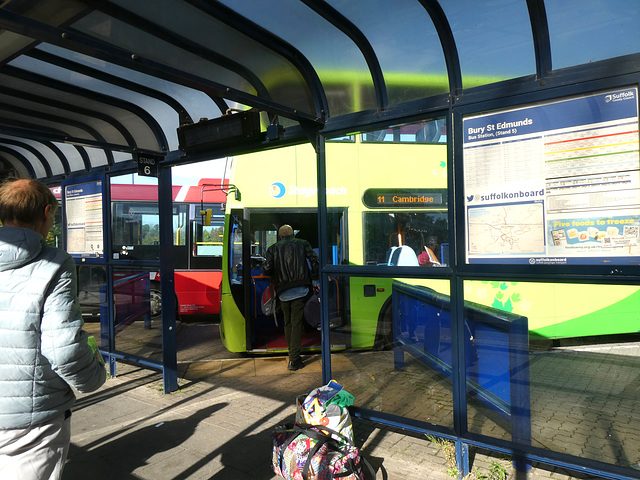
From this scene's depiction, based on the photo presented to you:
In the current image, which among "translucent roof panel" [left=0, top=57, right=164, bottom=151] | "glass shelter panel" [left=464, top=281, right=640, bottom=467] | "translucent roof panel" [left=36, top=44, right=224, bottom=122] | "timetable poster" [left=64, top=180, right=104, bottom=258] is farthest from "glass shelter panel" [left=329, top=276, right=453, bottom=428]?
"timetable poster" [left=64, top=180, right=104, bottom=258]

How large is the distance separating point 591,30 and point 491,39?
580 mm

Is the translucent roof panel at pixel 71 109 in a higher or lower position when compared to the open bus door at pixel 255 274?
higher

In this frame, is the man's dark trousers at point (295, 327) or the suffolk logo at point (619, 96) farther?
the man's dark trousers at point (295, 327)

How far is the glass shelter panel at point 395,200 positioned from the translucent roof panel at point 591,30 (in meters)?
0.86

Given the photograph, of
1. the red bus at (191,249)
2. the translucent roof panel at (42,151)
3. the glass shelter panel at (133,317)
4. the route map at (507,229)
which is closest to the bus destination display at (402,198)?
the route map at (507,229)

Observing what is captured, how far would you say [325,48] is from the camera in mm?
3645

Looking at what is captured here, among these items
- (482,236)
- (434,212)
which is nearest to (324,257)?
(434,212)

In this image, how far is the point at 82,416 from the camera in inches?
181

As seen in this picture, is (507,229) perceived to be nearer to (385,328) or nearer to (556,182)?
(556,182)

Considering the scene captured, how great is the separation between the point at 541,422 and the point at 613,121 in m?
2.02

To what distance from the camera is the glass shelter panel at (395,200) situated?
3.38 metres

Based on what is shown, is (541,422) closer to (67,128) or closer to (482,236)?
(482,236)

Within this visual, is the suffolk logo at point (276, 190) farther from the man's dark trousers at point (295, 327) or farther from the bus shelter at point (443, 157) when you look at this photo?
the bus shelter at point (443, 157)

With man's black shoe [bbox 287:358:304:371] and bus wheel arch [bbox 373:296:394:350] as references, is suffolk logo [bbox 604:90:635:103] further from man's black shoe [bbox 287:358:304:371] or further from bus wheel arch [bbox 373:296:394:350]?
man's black shoe [bbox 287:358:304:371]
